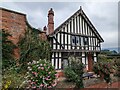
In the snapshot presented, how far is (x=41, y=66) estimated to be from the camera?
6699 mm

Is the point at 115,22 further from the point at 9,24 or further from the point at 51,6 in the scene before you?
the point at 9,24

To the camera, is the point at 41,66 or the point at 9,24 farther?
the point at 9,24

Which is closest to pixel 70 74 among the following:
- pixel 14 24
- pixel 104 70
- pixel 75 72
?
pixel 75 72

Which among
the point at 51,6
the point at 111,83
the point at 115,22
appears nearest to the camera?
the point at 111,83

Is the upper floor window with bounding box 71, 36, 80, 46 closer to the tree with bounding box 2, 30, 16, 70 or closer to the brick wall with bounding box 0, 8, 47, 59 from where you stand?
the brick wall with bounding box 0, 8, 47, 59

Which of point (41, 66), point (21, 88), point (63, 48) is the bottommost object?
point (21, 88)

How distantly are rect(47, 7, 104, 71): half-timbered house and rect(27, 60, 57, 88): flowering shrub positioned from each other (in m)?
4.73

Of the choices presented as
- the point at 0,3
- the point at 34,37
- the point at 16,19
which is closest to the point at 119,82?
the point at 34,37

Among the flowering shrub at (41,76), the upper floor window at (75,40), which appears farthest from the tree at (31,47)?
the upper floor window at (75,40)

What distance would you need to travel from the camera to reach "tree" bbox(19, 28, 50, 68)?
947 cm

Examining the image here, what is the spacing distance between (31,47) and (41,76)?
3.74 meters

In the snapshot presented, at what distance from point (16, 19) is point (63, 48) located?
503 centimetres

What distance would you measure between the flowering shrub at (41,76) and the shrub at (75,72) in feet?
6.58

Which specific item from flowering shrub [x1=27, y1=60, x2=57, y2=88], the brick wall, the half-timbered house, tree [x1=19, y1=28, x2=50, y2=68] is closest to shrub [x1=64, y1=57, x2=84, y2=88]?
flowering shrub [x1=27, y1=60, x2=57, y2=88]
